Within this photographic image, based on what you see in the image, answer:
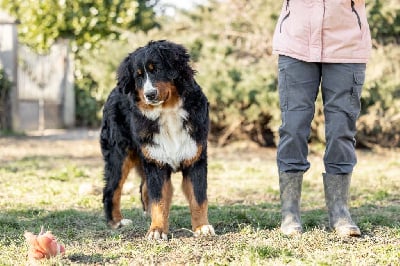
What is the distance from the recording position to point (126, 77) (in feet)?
15.1

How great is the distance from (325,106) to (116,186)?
167 centimetres

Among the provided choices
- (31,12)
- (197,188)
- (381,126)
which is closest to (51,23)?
(31,12)

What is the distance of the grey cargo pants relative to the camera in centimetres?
443

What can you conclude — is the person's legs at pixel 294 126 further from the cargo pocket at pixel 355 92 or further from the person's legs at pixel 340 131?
the cargo pocket at pixel 355 92

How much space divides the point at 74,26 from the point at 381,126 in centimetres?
809

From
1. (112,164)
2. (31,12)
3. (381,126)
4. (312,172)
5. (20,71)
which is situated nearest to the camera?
(112,164)

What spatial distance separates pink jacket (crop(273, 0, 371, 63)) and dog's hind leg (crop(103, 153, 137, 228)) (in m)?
1.47

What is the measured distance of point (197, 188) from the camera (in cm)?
452

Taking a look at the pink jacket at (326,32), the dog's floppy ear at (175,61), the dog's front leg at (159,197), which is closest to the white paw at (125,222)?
the dog's front leg at (159,197)

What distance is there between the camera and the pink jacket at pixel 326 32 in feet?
14.4

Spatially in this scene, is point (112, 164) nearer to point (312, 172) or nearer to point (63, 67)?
point (312, 172)

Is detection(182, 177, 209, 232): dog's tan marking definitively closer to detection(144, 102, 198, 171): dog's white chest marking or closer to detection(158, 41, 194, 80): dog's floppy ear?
detection(144, 102, 198, 171): dog's white chest marking

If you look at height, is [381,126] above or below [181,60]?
below

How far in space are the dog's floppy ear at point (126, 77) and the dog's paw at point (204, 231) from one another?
105 cm
